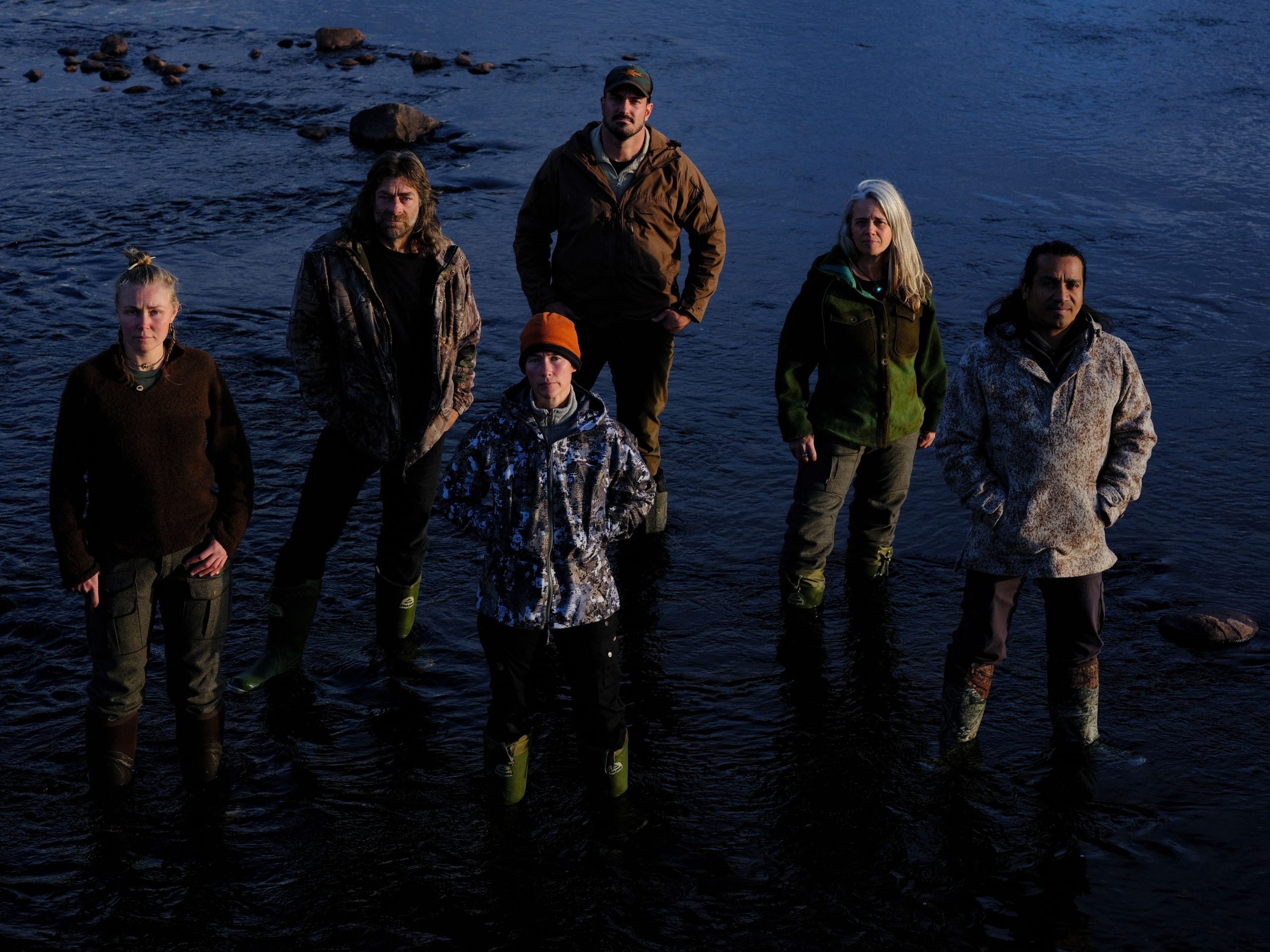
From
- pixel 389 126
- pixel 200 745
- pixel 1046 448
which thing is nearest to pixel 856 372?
pixel 1046 448

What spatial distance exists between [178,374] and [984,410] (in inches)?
110

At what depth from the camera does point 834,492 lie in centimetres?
573

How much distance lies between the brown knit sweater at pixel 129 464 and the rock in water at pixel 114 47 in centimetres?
1678

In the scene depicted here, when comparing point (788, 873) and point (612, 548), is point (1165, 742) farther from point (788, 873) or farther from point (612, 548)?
point (612, 548)

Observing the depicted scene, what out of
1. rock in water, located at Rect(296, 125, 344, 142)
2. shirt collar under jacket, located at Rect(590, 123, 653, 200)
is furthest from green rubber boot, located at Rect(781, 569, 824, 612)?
rock in water, located at Rect(296, 125, 344, 142)

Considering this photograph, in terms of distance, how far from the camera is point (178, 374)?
14.2 ft

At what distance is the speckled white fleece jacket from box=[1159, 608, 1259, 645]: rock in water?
130 cm

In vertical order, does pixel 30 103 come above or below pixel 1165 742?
above

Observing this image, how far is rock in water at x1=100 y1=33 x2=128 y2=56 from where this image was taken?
19.0m

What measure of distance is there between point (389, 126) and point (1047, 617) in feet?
38.2

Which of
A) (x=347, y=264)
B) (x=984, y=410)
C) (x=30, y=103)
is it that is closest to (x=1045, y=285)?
(x=984, y=410)

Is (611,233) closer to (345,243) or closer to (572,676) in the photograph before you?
(345,243)

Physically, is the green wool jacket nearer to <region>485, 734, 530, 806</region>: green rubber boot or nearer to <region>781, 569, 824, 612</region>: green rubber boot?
<region>781, 569, 824, 612</region>: green rubber boot

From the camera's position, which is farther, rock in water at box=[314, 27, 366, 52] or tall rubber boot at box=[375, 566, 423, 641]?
rock in water at box=[314, 27, 366, 52]
